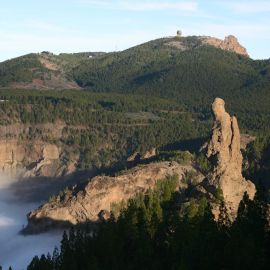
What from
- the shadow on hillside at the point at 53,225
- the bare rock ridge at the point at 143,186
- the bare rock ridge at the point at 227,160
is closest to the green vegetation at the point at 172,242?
the bare rock ridge at the point at 143,186

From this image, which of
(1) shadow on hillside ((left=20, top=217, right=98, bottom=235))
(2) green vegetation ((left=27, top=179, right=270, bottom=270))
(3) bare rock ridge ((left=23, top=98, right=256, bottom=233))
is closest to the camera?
(2) green vegetation ((left=27, top=179, right=270, bottom=270))

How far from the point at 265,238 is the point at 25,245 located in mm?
68646

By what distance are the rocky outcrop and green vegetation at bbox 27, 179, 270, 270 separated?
43.0 feet

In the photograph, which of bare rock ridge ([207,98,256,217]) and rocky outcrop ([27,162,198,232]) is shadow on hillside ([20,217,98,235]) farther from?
bare rock ridge ([207,98,256,217])

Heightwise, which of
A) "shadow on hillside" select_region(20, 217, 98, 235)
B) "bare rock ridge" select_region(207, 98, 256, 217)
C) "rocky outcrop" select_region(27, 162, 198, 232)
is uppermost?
"bare rock ridge" select_region(207, 98, 256, 217)

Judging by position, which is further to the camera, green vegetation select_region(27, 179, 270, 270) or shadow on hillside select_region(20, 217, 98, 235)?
shadow on hillside select_region(20, 217, 98, 235)

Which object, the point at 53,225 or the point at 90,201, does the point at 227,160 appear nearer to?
the point at 90,201

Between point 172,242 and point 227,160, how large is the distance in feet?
191

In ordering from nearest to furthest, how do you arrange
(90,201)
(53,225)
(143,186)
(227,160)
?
(53,225)
(90,201)
(143,186)
(227,160)

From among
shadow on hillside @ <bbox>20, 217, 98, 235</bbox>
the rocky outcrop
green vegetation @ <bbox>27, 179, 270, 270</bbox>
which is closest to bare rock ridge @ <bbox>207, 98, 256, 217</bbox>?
the rocky outcrop

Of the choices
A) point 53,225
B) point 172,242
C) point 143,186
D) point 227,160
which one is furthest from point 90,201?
point 172,242

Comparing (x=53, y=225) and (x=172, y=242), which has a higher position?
(x=172, y=242)

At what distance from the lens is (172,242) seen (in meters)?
104

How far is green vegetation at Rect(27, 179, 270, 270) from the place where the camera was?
267ft
